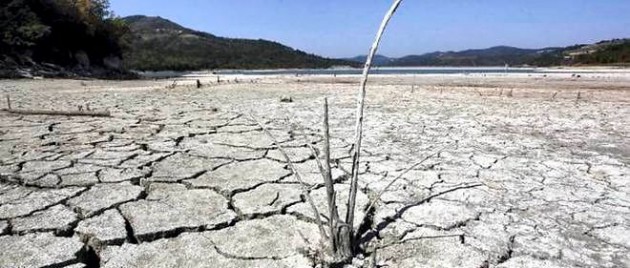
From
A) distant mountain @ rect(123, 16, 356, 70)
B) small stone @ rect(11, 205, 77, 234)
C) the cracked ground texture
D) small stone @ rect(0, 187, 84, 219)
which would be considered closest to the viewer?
the cracked ground texture

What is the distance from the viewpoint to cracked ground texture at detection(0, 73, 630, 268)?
1.93 meters

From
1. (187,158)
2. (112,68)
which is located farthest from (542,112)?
(112,68)

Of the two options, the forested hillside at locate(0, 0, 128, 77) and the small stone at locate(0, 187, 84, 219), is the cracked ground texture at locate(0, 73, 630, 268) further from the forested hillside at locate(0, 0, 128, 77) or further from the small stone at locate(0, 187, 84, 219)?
the forested hillside at locate(0, 0, 128, 77)

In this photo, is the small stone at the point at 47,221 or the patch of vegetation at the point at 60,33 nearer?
the small stone at the point at 47,221

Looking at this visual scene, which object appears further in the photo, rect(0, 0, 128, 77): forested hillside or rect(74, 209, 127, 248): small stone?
rect(0, 0, 128, 77): forested hillside

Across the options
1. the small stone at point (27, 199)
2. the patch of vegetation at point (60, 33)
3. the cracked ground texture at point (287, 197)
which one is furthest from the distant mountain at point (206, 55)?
the small stone at point (27, 199)

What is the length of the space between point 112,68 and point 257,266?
3243cm

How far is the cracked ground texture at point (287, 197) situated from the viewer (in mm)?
1934

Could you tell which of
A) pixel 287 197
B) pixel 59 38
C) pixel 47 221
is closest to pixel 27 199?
pixel 47 221

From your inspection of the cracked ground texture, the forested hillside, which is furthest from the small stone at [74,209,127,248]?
the forested hillside

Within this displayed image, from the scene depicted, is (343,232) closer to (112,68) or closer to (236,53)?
(112,68)

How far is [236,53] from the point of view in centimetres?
8200

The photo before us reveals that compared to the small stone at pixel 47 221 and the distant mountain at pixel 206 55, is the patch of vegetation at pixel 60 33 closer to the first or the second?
the small stone at pixel 47 221

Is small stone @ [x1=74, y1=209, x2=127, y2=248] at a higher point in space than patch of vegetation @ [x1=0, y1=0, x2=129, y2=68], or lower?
lower
